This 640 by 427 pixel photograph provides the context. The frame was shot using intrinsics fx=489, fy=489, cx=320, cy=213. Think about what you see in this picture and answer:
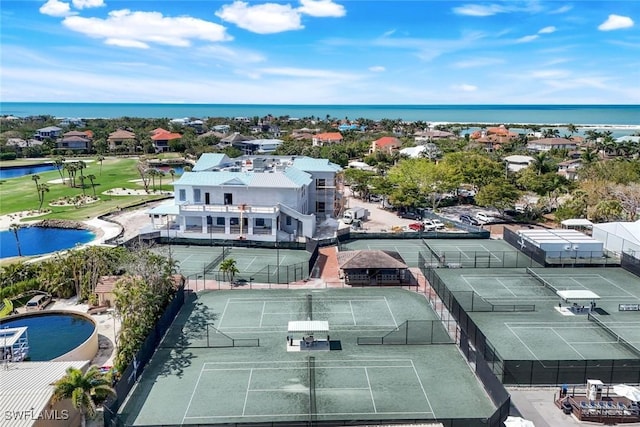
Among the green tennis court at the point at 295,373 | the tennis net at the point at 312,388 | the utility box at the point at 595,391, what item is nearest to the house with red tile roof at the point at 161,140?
the green tennis court at the point at 295,373

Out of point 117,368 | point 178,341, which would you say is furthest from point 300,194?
point 117,368

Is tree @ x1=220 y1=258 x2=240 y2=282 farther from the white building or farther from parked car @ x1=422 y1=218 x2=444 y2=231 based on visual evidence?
parked car @ x1=422 y1=218 x2=444 y2=231

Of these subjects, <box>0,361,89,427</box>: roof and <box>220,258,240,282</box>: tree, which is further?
<box>220,258,240,282</box>: tree

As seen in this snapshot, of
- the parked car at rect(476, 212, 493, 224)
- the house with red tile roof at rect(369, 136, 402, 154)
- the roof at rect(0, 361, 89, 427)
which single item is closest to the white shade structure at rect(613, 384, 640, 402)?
the roof at rect(0, 361, 89, 427)

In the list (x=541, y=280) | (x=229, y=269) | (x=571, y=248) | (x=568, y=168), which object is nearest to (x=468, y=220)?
(x=571, y=248)

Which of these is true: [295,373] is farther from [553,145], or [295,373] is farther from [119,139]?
[119,139]

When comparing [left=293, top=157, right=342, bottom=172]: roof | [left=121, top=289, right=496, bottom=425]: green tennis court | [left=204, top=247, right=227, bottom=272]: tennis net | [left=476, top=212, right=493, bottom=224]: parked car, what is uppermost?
[left=293, top=157, right=342, bottom=172]: roof

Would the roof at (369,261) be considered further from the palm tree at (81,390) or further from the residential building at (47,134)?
the residential building at (47,134)
